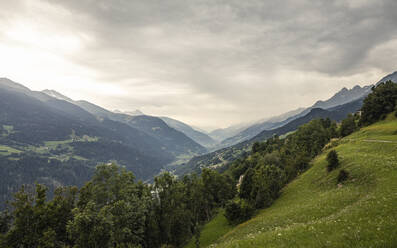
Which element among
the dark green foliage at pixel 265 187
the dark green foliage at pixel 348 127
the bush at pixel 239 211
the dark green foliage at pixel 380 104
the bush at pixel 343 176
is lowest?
the bush at pixel 239 211

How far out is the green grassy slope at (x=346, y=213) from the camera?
46.7ft

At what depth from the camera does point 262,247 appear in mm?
16312

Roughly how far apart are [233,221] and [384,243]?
47.2 m

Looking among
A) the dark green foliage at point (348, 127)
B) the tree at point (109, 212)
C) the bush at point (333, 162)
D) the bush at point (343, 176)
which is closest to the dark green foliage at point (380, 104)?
the dark green foliage at point (348, 127)

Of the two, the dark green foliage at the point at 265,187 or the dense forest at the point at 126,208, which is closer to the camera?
the dense forest at the point at 126,208

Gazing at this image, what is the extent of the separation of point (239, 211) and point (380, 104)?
3259 inches

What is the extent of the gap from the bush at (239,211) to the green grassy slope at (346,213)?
1276 cm

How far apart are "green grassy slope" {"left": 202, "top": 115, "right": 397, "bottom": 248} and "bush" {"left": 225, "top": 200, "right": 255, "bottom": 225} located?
502 inches

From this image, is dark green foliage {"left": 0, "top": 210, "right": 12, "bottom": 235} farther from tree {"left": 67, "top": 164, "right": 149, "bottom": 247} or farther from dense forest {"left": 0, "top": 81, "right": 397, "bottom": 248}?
tree {"left": 67, "top": 164, "right": 149, "bottom": 247}

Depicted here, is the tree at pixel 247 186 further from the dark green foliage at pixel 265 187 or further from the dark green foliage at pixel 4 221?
the dark green foliage at pixel 4 221

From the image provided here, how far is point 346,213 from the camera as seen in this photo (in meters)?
21.0

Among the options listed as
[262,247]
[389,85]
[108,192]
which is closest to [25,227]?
[108,192]

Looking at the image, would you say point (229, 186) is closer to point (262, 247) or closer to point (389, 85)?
point (262, 247)

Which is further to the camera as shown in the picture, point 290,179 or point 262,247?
point 290,179
